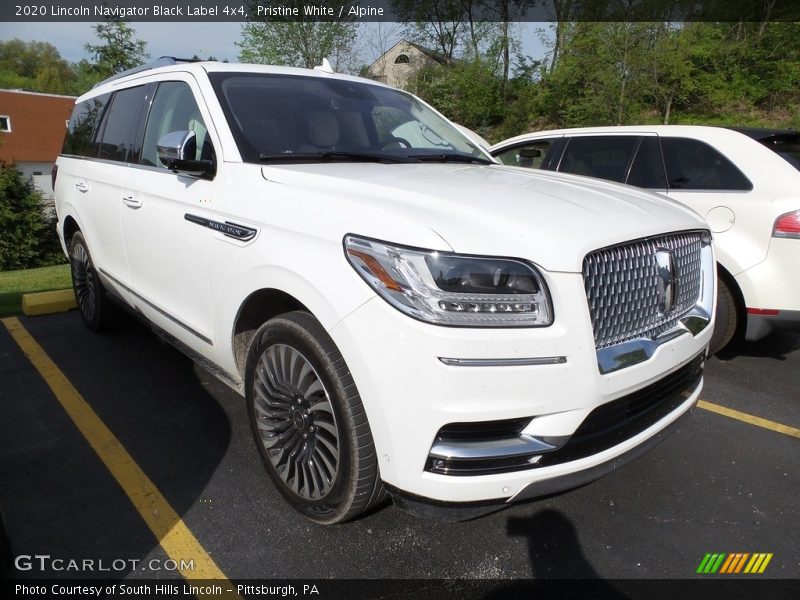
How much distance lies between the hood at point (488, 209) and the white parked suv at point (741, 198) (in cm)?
167

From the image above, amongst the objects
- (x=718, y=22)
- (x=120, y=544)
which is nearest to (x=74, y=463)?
(x=120, y=544)

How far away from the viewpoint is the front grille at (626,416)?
1.96 m

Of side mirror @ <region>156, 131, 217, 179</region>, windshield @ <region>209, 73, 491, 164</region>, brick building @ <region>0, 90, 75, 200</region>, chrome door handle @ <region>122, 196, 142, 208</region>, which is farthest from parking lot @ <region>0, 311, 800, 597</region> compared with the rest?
brick building @ <region>0, 90, 75, 200</region>

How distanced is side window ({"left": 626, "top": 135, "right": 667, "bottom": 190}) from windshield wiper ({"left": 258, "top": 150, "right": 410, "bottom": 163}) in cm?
273

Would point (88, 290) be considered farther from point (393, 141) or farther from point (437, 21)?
point (437, 21)

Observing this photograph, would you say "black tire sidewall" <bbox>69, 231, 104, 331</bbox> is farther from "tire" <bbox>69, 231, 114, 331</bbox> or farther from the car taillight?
the car taillight

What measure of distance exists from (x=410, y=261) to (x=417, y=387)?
0.41 m

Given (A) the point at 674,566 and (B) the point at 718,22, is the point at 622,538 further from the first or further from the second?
(B) the point at 718,22

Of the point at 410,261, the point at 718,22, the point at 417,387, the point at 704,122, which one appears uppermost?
the point at 718,22

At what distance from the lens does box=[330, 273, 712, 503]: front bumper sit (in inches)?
69.6

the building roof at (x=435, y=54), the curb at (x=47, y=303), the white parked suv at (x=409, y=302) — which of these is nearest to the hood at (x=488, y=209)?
the white parked suv at (x=409, y=302)

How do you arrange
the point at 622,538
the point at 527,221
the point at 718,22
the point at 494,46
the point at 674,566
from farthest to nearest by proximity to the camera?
1. the point at 494,46
2. the point at 718,22
3. the point at 622,538
4. the point at 674,566
5. the point at 527,221

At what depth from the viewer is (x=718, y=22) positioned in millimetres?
20703

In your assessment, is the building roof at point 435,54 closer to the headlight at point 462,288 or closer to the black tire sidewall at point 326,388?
the black tire sidewall at point 326,388
